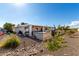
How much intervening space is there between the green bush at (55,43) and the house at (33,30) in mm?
91

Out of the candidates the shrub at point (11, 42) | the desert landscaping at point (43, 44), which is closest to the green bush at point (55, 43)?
the desert landscaping at point (43, 44)

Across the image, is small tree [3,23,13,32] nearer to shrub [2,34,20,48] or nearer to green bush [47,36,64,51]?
shrub [2,34,20,48]

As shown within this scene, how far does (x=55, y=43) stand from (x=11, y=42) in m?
0.52

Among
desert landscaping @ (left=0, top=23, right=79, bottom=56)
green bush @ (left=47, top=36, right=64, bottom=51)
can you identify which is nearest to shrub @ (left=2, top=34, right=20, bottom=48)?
desert landscaping @ (left=0, top=23, right=79, bottom=56)

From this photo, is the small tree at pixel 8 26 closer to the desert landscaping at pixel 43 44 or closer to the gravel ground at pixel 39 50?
the desert landscaping at pixel 43 44

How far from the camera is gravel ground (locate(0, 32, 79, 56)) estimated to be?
6.05m

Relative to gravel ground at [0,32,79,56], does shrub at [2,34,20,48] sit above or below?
above

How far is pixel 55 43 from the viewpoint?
6094 mm

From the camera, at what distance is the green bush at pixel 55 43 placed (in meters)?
6.09

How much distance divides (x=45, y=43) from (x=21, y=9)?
50 centimetres

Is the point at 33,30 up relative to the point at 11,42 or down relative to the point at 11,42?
up

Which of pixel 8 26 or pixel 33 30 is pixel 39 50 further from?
pixel 8 26

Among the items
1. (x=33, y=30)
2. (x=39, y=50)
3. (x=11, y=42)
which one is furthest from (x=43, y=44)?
(x=11, y=42)

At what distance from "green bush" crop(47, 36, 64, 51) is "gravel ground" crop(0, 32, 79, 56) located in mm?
49
